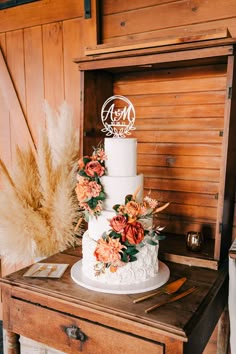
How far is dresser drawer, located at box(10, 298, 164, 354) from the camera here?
0.92m

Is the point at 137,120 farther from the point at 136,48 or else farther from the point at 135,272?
the point at 135,272

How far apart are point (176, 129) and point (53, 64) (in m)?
0.85

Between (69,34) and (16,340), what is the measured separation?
4.91ft

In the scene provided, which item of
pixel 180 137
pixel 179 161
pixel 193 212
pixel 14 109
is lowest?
pixel 193 212

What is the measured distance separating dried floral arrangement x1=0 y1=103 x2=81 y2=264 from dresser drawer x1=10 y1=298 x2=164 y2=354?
409mm

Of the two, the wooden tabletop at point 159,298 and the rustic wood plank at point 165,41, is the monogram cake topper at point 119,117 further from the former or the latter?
the wooden tabletop at point 159,298

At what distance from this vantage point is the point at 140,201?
3.74 ft

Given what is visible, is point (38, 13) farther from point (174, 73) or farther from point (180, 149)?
point (180, 149)

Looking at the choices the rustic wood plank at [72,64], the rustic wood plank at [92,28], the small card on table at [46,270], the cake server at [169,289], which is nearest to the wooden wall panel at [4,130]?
the rustic wood plank at [72,64]

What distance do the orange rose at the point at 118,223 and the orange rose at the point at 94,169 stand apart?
0.61 ft

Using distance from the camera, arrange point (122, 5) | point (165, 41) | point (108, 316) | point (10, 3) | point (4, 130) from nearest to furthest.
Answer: point (108, 316), point (165, 41), point (122, 5), point (10, 3), point (4, 130)

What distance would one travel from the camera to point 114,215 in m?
1.09

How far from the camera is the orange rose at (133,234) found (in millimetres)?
996

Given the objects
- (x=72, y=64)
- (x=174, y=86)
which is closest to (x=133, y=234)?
(x=174, y=86)
